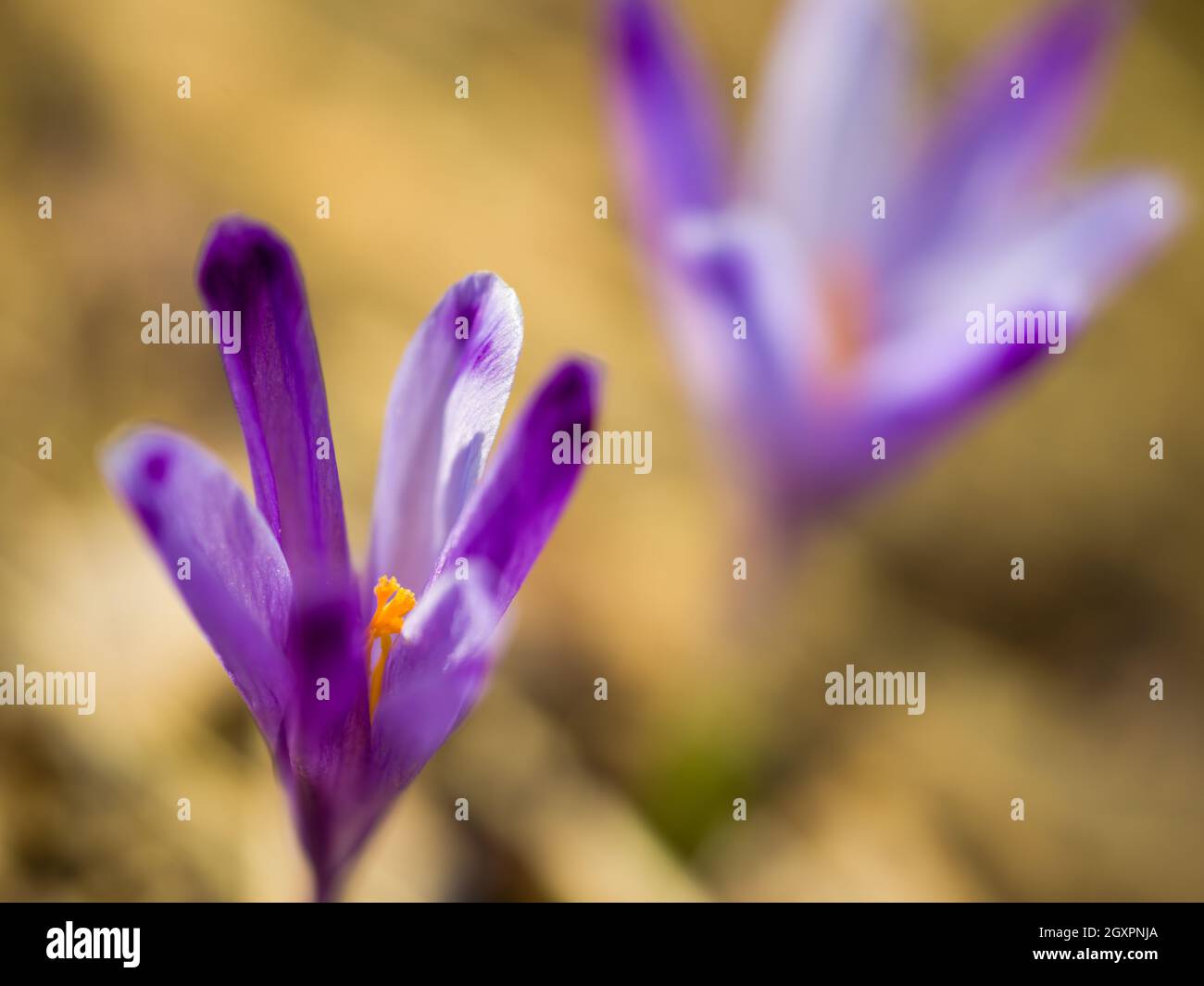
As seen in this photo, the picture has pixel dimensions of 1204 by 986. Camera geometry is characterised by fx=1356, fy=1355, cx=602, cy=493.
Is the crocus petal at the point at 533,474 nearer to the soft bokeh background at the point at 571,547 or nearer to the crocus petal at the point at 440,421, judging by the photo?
the crocus petal at the point at 440,421

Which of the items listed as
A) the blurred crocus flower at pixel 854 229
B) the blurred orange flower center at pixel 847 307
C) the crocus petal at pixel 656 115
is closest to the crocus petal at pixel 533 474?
the blurred crocus flower at pixel 854 229

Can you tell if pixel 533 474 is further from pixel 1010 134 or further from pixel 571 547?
pixel 571 547

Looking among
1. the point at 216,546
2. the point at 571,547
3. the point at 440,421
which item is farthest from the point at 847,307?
the point at 216,546

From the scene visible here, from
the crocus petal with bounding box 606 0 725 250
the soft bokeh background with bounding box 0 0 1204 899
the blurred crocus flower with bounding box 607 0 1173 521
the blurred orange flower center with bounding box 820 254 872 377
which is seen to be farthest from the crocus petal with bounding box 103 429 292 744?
the blurred orange flower center with bounding box 820 254 872 377

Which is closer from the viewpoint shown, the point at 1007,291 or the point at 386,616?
the point at 386,616

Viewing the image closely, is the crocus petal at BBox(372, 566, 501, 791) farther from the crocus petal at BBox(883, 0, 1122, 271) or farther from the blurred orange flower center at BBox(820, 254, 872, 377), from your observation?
the crocus petal at BBox(883, 0, 1122, 271)
